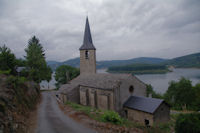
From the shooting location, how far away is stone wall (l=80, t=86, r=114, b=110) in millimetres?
19219

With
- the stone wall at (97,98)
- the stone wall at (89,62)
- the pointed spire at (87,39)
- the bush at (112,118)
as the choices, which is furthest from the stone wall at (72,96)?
the bush at (112,118)

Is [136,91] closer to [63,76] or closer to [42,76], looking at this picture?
[42,76]

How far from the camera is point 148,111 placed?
1602 centimetres

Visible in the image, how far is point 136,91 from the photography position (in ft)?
68.7

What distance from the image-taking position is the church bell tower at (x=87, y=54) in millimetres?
28391

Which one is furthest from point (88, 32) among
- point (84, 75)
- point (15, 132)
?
point (15, 132)

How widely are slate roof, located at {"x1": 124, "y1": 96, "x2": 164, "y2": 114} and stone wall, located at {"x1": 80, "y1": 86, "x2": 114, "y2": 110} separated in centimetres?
261

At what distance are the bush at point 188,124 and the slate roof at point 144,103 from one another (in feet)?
18.5

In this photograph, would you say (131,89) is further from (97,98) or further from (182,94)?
(182,94)

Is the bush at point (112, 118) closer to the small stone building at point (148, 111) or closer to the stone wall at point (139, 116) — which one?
the small stone building at point (148, 111)

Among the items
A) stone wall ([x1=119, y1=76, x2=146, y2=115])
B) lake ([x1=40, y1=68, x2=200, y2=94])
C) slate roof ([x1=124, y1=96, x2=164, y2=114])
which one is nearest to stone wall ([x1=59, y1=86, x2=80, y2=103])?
stone wall ([x1=119, y1=76, x2=146, y2=115])

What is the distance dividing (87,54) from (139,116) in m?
17.1

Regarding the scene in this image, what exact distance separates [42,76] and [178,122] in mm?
30503

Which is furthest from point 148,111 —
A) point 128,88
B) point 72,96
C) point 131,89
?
point 72,96
